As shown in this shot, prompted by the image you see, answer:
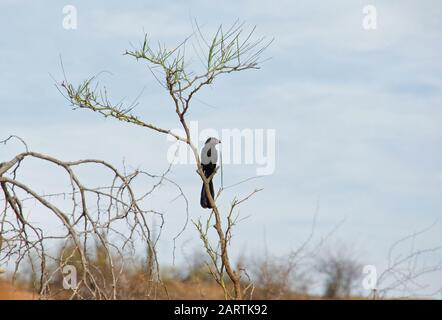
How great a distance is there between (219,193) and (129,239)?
60 cm

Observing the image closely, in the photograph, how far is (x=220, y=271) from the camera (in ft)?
15.2

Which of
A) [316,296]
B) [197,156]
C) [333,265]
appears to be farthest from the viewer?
[316,296]

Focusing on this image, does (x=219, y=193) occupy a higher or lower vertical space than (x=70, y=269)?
higher

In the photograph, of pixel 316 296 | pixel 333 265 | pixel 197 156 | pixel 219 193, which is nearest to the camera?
pixel 197 156

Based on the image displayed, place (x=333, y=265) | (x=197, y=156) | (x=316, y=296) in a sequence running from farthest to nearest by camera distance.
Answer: (x=316, y=296) → (x=333, y=265) → (x=197, y=156)

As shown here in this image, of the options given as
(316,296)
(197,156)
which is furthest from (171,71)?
(316,296)

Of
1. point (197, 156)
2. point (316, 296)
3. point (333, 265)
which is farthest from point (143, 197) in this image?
point (316, 296)

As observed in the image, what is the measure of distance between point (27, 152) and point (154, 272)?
1059mm

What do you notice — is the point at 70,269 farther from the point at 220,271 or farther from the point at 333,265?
the point at 333,265

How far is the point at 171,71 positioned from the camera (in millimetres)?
4398
